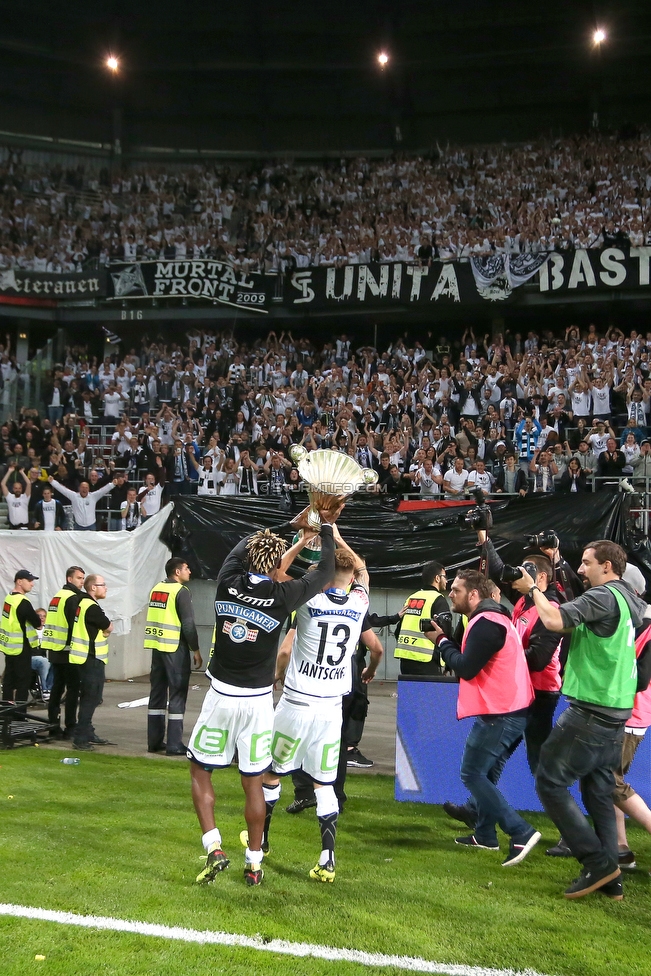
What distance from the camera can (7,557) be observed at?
15.3 metres

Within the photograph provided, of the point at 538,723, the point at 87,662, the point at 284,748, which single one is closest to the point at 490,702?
the point at 538,723

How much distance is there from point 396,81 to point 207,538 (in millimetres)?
22162

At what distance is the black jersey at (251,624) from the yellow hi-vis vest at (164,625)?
3.86m

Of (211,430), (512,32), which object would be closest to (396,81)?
(512,32)

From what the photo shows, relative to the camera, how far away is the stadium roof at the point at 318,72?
29453 millimetres

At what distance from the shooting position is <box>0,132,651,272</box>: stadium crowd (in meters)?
24.2

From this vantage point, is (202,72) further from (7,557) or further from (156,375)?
(7,557)

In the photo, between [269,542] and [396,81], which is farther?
[396,81]

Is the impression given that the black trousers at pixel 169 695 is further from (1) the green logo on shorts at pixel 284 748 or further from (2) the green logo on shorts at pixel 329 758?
(2) the green logo on shorts at pixel 329 758

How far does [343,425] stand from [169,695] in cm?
951

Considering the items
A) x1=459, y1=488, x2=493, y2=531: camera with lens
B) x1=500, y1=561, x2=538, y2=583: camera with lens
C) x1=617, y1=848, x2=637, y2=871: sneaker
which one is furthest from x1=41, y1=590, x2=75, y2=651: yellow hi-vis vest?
x1=617, y1=848, x2=637, y2=871: sneaker

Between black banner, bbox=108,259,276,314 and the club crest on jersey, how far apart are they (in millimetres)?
20942

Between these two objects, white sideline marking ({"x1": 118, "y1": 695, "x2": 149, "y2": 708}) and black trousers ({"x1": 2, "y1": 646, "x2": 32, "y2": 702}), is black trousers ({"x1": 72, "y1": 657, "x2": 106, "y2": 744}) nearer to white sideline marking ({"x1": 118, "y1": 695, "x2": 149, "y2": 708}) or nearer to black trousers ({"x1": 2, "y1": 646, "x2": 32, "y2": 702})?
black trousers ({"x1": 2, "y1": 646, "x2": 32, "y2": 702})

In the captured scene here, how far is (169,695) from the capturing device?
29.9 feet
